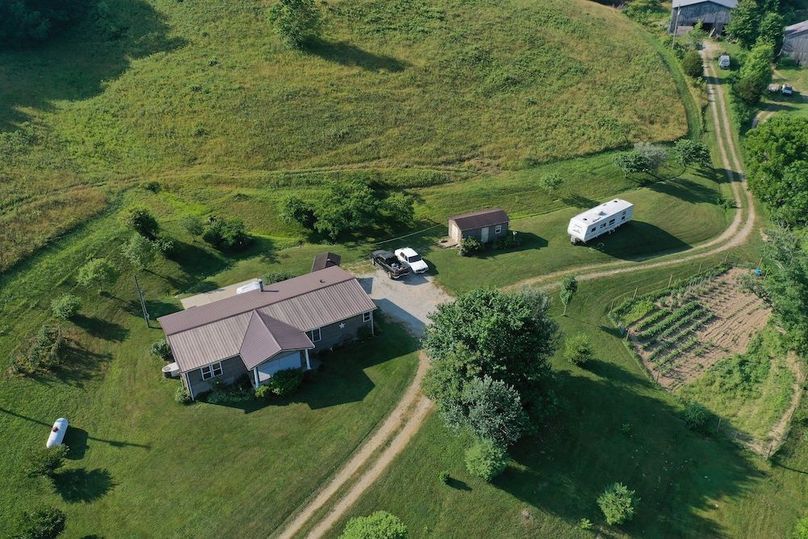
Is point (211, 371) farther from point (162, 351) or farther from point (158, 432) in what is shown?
point (162, 351)

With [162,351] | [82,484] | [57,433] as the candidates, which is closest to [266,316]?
[162,351]

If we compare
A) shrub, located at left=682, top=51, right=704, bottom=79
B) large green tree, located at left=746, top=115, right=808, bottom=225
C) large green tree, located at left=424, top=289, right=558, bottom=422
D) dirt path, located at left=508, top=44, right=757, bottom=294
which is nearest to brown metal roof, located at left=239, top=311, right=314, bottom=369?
large green tree, located at left=424, top=289, right=558, bottom=422

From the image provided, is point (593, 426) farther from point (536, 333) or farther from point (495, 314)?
point (495, 314)

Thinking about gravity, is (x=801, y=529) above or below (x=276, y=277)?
below

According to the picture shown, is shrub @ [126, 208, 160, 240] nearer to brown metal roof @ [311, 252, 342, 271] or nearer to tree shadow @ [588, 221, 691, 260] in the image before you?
brown metal roof @ [311, 252, 342, 271]

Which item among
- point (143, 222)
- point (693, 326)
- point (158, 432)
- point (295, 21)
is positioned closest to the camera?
point (158, 432)

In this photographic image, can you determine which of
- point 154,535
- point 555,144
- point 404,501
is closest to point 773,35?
point 555,144
